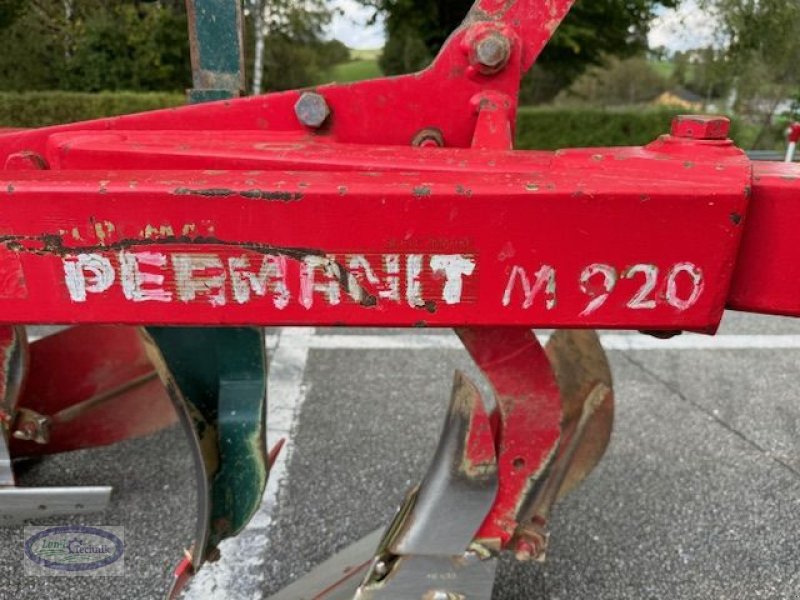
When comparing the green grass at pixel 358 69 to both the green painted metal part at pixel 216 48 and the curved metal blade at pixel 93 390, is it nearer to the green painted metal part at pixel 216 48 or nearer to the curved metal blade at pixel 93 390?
the curved metal blade at pixel 93 390

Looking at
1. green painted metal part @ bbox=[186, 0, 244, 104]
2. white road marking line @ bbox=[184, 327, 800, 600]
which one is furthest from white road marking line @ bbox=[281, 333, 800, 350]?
green painted metal part @ bbox=[186, 0, 244, 104]

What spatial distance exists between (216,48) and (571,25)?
1339cm

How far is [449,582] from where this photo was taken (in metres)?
1.30

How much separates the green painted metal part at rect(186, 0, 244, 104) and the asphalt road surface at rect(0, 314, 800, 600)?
1179 millimetres

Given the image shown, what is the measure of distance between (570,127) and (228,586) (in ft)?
46.7

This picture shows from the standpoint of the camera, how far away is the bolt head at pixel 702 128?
3.77 feet

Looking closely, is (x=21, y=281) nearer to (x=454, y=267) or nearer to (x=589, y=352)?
(x=454, y=267)

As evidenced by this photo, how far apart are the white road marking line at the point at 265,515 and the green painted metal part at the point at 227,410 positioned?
0.28m

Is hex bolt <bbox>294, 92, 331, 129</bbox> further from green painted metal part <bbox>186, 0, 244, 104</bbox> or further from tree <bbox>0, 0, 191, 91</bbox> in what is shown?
tree <bbox>0, 0, 191, 91</bbox>

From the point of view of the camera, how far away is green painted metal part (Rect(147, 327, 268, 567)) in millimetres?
1536

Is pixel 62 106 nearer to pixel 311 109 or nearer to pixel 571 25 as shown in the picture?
pixel 571 25

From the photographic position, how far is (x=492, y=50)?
4.52ft

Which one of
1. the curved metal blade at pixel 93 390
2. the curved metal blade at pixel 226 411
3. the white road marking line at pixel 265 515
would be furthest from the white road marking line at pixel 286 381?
the curved metal blade at pixel 93 390

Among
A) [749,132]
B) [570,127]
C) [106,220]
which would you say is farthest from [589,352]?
[749,132]
